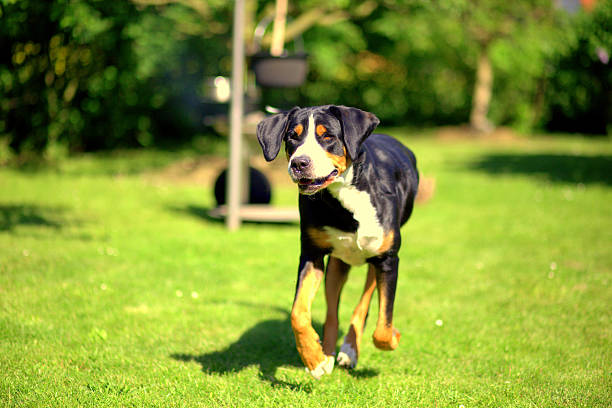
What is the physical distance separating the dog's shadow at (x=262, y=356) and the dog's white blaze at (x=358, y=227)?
1028 millimetres

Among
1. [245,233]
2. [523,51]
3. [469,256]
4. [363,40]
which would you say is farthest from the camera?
[523,51]

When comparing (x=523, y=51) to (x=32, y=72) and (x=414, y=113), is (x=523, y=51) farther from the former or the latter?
(x=32, y=72)

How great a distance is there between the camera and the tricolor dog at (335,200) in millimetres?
3650

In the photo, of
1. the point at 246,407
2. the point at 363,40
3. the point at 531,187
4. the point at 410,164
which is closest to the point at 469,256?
the point at 410,164

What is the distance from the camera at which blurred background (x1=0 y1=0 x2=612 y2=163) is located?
12906 mm

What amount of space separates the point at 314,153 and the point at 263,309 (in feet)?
8.45

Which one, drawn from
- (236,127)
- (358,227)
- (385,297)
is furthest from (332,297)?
(236,127)

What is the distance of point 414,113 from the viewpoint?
27.3 m

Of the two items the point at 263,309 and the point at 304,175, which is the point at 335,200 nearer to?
the point at 304,175

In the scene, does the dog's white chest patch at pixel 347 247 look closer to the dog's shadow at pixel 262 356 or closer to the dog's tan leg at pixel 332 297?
the dog's tan leg at pixel 332 297

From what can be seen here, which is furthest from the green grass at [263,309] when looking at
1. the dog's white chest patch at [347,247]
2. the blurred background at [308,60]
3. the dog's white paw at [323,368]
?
the blurred background at [308,60]

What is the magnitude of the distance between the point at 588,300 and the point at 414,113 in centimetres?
2189

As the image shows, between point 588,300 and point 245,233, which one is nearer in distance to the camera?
point 588,300

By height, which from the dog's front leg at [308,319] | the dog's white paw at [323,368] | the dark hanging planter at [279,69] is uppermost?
the dark hanging planter at [279,69]
